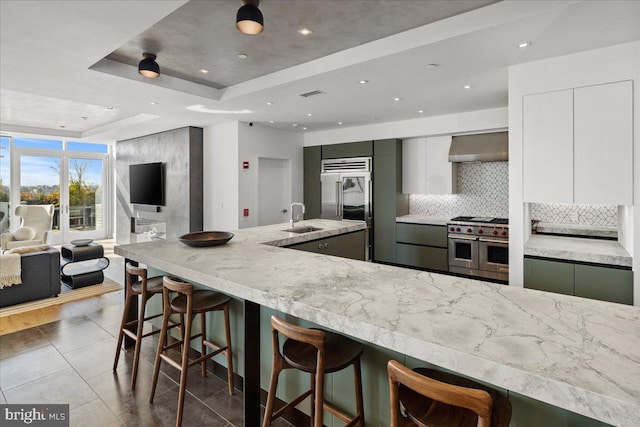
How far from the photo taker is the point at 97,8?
2137 millimetres

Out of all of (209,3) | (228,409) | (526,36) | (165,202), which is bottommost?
(228,409)

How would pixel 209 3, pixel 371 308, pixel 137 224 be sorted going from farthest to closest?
pixel 137 224 < pixel 209 3 < pixel 371 308

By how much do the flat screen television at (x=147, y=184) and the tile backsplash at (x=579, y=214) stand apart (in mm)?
6411

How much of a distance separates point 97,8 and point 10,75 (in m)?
2.07

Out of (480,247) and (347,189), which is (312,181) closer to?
(347,189)

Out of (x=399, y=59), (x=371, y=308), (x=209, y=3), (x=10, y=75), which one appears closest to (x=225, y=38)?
(x=209, y=3)

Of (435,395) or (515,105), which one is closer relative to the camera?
(435,395)

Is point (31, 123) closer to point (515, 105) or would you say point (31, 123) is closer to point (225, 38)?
point (225, 38)

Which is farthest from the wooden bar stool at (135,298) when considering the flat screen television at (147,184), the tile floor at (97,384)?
the flat screen television at (147,184)

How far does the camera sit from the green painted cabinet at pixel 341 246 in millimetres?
3750

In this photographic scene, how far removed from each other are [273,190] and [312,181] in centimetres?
82

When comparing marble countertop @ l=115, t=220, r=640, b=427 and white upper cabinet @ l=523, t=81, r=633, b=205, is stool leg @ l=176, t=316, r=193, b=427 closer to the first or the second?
marble countertop @ l=115, t=220, r=640, b=427

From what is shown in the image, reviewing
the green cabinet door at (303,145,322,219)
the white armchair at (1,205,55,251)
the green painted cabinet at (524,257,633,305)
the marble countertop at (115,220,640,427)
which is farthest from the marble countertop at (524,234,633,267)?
the white armchair at (1,205,55,251)

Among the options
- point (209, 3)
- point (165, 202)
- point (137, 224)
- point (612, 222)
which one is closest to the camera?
point (209, 3)
